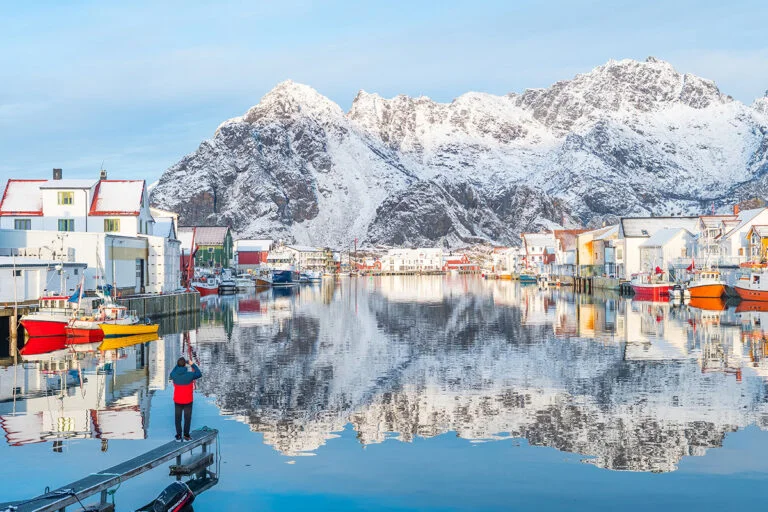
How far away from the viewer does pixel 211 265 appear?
5650 inches

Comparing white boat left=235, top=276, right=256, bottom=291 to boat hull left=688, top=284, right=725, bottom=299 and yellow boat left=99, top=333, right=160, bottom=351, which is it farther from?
yellow boat left=99, top=333, right=160, bottom=351

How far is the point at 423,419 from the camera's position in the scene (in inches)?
978

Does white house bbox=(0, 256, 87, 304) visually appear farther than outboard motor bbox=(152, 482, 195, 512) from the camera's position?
Yes

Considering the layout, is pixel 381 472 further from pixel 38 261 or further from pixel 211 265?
pixel 211 265

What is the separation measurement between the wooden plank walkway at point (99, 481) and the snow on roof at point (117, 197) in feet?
173

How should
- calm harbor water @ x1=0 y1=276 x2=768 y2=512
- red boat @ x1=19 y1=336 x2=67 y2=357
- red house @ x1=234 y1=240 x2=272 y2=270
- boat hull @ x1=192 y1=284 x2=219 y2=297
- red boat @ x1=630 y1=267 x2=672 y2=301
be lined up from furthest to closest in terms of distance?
red house @ x1=234 y1=240 x2=272 y2=270, boat hull @ x1=192 y1=284 x2=219 y2=297, red boat @ x1=630 y1=267 x2=672 y2=301, red boat @ x1=19 y1=336 x2=67 y2=357, calm harbor water @ x1=0 y1=276 x2=768 y2=512

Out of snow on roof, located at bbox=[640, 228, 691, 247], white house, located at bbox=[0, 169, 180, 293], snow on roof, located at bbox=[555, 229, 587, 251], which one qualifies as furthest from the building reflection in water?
snow on roof, located at bbox=[555, 229, 587, 251]

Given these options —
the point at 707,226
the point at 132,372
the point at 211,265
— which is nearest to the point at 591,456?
the point at 132,372

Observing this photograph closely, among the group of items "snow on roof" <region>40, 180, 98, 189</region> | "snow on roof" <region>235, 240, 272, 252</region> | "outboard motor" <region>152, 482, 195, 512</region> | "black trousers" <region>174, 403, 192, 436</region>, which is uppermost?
"snow on roof" <region>40, 180, 98, 189</region>

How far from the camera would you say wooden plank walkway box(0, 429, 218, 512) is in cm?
1412

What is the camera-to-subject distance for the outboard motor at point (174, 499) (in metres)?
15.7

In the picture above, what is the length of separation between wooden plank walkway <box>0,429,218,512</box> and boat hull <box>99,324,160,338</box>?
1180 inches

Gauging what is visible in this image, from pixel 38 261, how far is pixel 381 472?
3773cm

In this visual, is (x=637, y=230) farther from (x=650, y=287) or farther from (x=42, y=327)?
(x=42, y=327)
